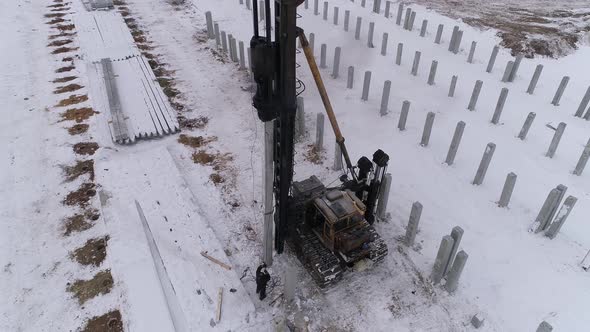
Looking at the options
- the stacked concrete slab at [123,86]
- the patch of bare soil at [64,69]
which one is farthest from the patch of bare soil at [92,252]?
the patch of bare soil at [64,69]

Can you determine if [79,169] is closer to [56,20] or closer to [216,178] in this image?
[216,178]

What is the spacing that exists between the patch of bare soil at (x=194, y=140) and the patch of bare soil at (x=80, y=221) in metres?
3.09

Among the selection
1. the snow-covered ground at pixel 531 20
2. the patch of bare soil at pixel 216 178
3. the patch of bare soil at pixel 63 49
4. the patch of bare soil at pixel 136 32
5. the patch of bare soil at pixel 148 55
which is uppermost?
the snow-covered ground at pixel 531 20

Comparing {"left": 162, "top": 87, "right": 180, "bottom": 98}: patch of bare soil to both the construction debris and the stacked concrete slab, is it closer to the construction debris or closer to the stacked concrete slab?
the stacked concrete slab

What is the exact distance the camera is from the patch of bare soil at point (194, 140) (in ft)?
35.2

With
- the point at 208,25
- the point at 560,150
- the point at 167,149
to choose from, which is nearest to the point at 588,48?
the point at 560,150

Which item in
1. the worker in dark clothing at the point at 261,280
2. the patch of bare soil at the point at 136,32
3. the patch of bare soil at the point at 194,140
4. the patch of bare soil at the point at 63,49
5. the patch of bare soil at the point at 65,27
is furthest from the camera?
the patch of bare soil at the point at 65,27

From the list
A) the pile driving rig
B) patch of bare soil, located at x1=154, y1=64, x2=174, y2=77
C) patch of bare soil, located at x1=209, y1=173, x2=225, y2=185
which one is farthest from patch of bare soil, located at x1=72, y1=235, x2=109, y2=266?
patch of bare soil, located at x1=154, y1=64, x2=174, y2=77

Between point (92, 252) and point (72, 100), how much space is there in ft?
21.9

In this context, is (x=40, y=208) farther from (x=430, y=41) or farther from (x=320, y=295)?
(x=430, y=41)

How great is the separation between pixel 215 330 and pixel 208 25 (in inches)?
523

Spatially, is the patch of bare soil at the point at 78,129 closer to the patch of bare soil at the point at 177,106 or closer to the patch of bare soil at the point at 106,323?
the patch of bare soil at the point at 177,106

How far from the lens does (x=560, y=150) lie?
10461 mm

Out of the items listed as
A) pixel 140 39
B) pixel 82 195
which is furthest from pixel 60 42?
pixel 82 195
